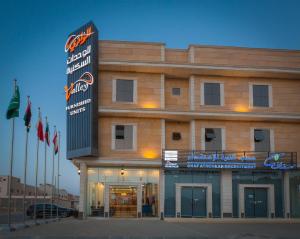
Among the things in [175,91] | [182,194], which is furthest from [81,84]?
[182,194]

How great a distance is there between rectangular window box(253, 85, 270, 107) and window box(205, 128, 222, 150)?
4.27 metres

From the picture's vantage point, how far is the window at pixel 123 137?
42.3 m

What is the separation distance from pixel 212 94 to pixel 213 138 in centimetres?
387

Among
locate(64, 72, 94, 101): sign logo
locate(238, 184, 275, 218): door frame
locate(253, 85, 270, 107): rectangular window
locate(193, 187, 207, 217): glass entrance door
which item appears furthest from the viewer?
locate(253, 85, 270, 107): rectangular window

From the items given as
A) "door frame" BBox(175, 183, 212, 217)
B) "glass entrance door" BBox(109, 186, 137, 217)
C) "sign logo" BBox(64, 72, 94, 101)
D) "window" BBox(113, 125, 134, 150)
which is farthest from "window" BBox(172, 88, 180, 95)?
"glass entrance door" BBox(109, 186, 137, 217)

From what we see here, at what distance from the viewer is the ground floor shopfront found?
4191 centimetres

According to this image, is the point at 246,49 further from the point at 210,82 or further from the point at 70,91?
the point at 70,91

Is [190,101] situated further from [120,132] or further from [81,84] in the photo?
[81,84]

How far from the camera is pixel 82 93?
135 feet

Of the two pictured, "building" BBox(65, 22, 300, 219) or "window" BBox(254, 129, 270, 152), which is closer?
"building" BBox(65, 22, 300, 219)

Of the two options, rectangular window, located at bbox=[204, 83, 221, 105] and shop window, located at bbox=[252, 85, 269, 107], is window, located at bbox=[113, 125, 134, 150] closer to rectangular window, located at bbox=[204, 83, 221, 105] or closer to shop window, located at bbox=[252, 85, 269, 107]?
rectangular window, located at bbox=[204, 83, 221, 105]

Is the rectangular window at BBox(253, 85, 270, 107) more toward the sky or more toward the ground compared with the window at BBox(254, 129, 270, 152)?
more toward the sky

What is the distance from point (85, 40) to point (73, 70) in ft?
9.16

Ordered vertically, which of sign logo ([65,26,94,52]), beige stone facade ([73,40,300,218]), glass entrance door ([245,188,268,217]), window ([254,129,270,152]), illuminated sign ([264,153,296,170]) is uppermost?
sign logo ([65,26,94,52])
